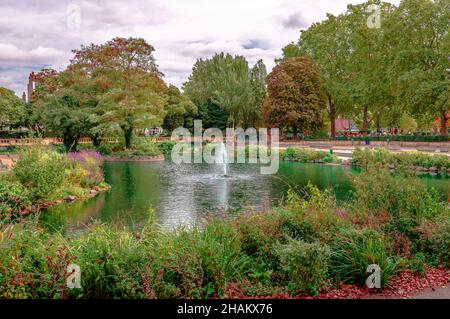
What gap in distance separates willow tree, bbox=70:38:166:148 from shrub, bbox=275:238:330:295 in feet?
94.9

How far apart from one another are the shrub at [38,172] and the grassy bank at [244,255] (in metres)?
7.52

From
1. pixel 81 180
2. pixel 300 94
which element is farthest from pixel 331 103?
pixel 81 180

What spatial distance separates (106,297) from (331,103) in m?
46.2

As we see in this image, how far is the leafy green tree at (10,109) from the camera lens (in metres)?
50.6

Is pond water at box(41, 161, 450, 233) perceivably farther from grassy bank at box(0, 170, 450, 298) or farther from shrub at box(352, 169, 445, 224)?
shrub at box(352, 169, 445, 224)

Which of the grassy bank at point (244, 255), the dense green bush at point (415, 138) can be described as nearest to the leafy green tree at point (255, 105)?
the dense green bush at point (415, 138)

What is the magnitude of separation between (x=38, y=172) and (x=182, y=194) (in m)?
4.97

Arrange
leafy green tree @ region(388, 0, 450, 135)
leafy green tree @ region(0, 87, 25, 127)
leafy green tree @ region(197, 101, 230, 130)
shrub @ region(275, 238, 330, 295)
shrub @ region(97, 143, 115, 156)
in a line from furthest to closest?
leafy green tree @ region(197, 101, 230, 130)
leafy green tree @ region(0, 87, 25, 127)
shrub @ region(97, 143, 115, 156)
leafy green tree @ region(388, 0, 450, 135)
shrub @ region(275, 238, 330, 295)

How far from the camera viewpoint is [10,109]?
51969 millimetres

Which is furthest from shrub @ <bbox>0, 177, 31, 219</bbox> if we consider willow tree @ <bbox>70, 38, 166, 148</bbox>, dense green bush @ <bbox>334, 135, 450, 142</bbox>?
dense green bush @ <bbox>334, 135, 450, 142</bbox>

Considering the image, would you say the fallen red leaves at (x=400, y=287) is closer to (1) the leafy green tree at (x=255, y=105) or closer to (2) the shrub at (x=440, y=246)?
(2) the shrub at (x=440, y=246)

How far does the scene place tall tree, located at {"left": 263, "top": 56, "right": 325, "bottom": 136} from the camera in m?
43.5

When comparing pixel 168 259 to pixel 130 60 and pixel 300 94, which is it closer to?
pixel 130 60
